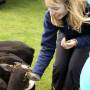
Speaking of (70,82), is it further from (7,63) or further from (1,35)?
(1,35)

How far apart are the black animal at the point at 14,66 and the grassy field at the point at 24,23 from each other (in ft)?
1.25

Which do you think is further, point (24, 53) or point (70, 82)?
point (24, 53)

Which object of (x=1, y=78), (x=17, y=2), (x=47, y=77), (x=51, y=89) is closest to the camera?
(x=1, y=78)

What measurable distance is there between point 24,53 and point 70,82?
2.06ft

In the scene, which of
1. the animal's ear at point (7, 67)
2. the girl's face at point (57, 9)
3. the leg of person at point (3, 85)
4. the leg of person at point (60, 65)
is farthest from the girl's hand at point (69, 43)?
the leg of person at point (3, 85)

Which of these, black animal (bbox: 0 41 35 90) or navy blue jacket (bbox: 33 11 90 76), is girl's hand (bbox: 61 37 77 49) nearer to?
navy blue jacket (bbox: 33 11 90 76)

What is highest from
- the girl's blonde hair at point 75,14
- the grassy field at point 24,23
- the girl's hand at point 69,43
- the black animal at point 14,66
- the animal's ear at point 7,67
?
the girl's blonde hair at point 75,14

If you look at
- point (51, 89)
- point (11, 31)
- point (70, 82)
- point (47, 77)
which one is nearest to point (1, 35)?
point (11, 31)

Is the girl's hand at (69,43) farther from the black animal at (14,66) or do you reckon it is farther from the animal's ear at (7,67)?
the animal's ear at (7,67)

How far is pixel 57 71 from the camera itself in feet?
9.85

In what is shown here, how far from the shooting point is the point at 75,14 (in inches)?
103

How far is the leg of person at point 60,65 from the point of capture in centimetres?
298

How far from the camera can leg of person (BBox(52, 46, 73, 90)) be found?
117 inches

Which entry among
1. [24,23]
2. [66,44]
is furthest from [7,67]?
[24,23]
